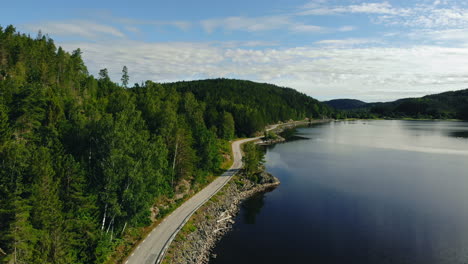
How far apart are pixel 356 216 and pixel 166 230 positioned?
1246 inches

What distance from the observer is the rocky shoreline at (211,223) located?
113 ft

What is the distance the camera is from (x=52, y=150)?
99.6 ft

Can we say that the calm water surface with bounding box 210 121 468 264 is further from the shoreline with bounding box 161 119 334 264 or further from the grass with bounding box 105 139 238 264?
the grass with bounding box 105 139 238 264

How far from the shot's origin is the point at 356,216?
4794 cm

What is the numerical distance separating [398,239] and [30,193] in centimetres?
4530

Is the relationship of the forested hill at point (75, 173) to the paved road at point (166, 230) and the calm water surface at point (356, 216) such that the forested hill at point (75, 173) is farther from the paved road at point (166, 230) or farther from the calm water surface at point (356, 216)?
the calm water surface at point (356, 216)

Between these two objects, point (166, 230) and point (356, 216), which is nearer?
point (166, 230)

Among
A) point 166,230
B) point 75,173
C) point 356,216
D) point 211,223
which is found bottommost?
point 356,216

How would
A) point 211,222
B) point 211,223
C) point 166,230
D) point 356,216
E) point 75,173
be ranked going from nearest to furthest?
1. point 75,173
2. point 166,230
3. point 211,223
4. point 211,222
5. point 356,216

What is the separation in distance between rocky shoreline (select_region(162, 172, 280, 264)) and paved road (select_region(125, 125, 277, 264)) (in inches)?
33.8

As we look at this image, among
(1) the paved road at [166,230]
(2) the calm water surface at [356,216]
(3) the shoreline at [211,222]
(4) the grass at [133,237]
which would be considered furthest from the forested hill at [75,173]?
(2) the calm water surface at [356,216]

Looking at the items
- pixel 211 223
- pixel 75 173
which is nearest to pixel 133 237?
pixel 75 173

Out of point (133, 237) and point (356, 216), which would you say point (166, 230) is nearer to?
point (133, 237)

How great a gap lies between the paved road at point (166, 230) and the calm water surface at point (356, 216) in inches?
263
